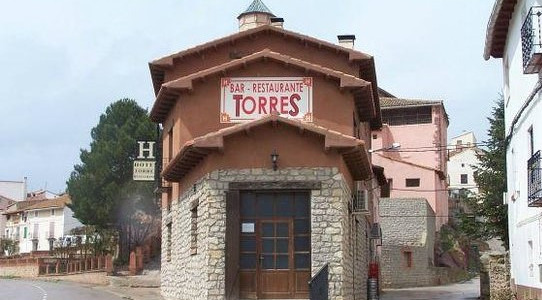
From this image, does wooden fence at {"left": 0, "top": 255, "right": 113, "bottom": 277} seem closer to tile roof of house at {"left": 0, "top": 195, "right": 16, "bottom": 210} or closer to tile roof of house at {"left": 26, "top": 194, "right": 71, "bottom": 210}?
tile roof of house at {"left": 26, "top": 194, "right": 71, "bottom": 210}

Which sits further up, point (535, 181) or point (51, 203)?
point (51, 203)

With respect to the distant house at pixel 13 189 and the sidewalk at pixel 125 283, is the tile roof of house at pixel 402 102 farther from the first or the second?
the distant house at pixel 13 189

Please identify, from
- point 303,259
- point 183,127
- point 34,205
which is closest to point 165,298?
point 183,127

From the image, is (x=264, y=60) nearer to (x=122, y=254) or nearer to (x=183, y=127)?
(x=183, y=127)

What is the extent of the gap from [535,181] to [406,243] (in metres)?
29.9

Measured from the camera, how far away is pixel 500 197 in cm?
3078

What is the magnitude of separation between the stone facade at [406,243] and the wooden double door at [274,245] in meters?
24.5

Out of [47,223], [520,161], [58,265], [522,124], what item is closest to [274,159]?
[522,124]

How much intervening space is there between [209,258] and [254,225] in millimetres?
1460

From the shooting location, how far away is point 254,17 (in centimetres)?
3250

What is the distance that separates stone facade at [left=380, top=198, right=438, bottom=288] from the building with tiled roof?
20.4 metres

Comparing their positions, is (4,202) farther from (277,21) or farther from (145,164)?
(277,21)

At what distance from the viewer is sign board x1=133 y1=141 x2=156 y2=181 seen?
27969 mm

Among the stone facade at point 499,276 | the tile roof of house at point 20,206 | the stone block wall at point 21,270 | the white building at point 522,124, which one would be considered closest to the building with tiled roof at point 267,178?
the white building at point 522,124
